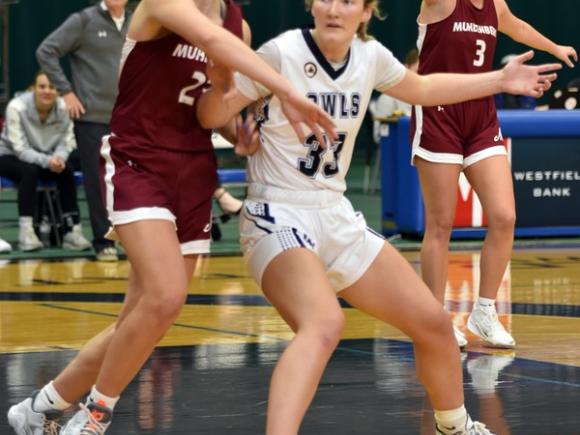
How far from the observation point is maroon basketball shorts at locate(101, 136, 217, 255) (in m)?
4.73

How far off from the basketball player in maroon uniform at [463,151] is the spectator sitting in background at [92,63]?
4400mm

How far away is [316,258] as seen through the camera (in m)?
4.50

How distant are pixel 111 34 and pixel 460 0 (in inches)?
180

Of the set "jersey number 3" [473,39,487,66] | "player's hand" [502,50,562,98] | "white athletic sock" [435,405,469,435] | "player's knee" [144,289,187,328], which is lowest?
"white athletic sock" [435,405,469,435]

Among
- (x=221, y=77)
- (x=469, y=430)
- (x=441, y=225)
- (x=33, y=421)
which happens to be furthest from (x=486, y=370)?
(x=221, y=77)

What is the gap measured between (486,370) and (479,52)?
1.57 meters

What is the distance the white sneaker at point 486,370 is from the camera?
20.1ft

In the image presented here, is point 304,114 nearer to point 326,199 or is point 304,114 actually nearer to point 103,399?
point 326,199

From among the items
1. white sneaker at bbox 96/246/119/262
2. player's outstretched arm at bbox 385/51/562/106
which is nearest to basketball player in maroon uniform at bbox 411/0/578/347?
player's outstretched arm at bbox 385/51/562/106

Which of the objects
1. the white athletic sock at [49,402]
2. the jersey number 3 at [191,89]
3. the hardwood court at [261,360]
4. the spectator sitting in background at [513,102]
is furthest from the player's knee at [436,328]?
the spectator sitting in background at [513,102]

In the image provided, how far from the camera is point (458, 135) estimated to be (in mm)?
7070

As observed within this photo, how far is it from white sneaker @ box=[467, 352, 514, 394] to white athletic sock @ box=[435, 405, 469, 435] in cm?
116

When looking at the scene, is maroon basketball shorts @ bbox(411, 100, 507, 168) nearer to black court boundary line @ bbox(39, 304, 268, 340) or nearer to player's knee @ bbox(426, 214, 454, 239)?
player's knee @ bbox(426, 214, 454, 239)

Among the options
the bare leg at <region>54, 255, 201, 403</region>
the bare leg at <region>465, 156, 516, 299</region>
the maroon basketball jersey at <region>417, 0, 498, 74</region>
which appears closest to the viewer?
the bare leg at <region>54, 255, 201, 403</region>
